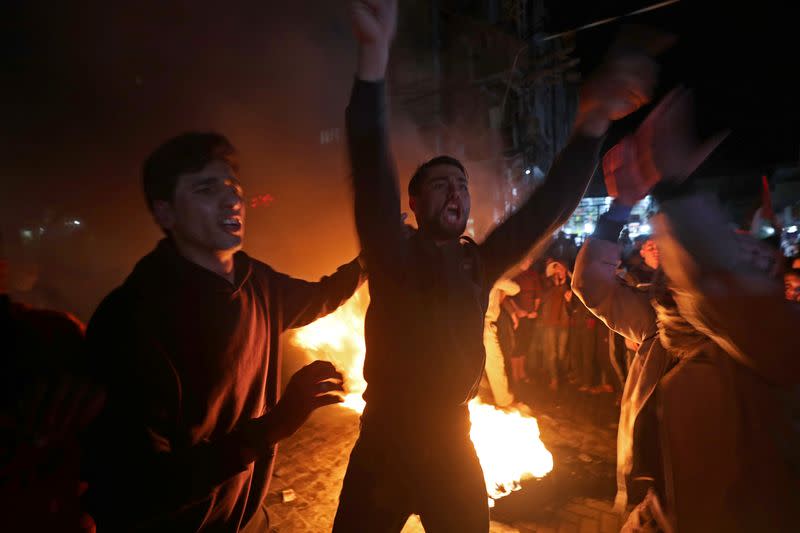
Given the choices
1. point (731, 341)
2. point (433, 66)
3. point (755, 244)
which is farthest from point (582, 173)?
point (433, 66)

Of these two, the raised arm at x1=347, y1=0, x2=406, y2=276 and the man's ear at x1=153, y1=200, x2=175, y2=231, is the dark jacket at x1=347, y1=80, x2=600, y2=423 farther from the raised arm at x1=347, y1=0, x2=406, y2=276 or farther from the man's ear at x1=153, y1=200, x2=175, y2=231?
the man's ear at x1=153, y1=200, x2=175, y2=231

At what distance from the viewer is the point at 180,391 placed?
150cm

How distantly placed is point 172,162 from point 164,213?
22cm

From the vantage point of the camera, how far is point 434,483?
1.88m

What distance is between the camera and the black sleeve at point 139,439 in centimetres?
132

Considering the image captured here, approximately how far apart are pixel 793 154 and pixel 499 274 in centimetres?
3556

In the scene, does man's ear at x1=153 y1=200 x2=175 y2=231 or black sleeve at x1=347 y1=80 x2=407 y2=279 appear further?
man's ear at x1=153 y1=200 x2=175 y2=231

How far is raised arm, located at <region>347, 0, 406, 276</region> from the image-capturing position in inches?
57.6

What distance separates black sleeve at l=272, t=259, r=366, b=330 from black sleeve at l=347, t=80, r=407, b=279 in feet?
1.49

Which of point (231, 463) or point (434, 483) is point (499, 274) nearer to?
point (434, 483)

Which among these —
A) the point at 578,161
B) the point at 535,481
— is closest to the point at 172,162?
the point at 578,161

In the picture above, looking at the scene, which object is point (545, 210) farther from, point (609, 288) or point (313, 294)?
point (313, 294)

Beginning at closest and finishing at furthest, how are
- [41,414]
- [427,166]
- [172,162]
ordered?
1. [41,414]
2. [172,162]
3. [427,166]

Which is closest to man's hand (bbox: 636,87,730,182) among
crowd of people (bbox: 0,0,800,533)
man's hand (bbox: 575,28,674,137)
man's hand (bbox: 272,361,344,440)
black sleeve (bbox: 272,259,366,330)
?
crowd of people (bbox: 0,0,800,533)
